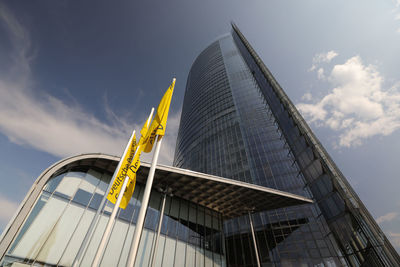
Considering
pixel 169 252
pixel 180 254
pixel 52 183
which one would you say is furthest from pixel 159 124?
pixel 180 254

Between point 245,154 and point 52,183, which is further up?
point 245,154

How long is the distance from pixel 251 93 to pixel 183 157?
1282 inches

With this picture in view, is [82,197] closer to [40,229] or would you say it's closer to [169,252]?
[40,229]

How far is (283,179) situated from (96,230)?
30348 mm

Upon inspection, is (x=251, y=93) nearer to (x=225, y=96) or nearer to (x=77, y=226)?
(x=225, y=96)

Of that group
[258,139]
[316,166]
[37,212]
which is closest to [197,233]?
[37,212]

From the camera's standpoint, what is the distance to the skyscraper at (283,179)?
1814 centimetres

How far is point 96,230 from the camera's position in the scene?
551 inches

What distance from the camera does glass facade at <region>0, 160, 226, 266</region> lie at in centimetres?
1159

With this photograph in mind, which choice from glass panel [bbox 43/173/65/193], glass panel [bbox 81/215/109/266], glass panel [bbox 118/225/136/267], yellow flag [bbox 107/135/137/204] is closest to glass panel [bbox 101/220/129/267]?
glass panel [bbox 118/225/136/267]

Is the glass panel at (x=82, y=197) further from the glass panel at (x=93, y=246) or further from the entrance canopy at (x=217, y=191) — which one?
the entrance canopy at (x=217, y=191)

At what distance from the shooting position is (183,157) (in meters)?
63.0

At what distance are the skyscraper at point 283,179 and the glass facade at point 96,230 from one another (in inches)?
331

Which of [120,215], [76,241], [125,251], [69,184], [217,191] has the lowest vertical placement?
[125,251]
